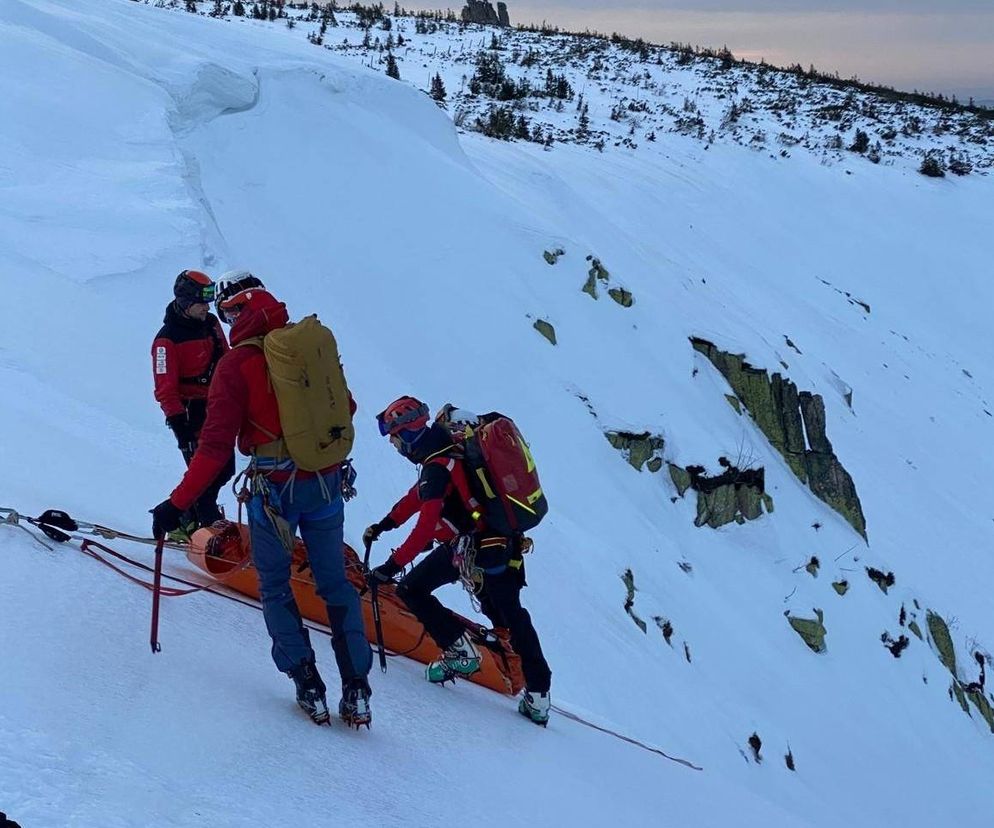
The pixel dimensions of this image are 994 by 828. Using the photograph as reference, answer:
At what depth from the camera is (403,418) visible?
4.32m

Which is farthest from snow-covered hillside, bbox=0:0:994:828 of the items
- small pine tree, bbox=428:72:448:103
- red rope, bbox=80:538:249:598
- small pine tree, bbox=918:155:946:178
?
small pine tree, bbox=918:155:946:178

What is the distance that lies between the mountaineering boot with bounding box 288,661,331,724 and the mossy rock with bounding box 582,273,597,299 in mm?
9604

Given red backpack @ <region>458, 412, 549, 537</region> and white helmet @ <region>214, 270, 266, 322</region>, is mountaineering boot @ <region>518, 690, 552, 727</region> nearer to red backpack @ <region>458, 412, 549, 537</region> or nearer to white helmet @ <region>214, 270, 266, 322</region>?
red backpack @ <region>458, 412, 549, 537</region>

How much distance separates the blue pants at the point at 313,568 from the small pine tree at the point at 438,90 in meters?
23.2

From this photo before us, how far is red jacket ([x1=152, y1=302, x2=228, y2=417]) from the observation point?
4672 millimetres

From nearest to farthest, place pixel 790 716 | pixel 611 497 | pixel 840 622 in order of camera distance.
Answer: pixel 790 716 < pixel 611 497 < pixel 840 622

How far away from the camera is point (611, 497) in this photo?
9.88 meters

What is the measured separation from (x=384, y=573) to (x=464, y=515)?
1.66 ft

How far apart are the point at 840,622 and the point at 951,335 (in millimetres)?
13798

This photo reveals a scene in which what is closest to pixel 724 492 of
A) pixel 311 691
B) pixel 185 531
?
pixel 185 531

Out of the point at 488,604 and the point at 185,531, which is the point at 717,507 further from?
the point at 185,531

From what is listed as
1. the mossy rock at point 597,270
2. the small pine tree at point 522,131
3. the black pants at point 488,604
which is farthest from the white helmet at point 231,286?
the small pine tree at point 522,131

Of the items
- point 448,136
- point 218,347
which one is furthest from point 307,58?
point 218,347

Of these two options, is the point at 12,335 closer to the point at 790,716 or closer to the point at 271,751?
the point at 271,751
